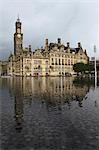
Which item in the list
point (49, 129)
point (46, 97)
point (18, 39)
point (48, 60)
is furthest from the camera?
point (18, 39)

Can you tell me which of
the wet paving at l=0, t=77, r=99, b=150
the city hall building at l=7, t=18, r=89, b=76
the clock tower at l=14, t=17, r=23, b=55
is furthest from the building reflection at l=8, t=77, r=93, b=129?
the clock tower at l=14, t=17, r=23, b=55

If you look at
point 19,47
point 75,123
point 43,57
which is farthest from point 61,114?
point 19,47

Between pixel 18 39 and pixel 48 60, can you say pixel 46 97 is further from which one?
pixel 18 39

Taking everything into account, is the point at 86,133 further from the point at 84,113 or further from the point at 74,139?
the point at 84,113

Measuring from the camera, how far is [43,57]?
153625 mm

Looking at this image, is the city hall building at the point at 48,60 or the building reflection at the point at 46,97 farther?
the city hall building at the point at 48,60

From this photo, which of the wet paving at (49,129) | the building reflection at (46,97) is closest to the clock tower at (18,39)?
the building reflection at (46,97)

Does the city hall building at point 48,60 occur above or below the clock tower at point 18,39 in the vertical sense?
below

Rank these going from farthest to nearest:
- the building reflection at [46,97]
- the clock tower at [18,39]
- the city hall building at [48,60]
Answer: the clock tower at [18,39]
the city hall building at [48,60]
the building reflection at [46,97]

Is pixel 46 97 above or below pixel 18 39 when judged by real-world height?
below

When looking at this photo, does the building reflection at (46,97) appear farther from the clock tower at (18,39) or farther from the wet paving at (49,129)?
the clock tower at (18,39)

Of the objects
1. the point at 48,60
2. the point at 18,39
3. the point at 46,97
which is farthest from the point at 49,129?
the point at 18,39

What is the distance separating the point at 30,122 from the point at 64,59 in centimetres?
15032

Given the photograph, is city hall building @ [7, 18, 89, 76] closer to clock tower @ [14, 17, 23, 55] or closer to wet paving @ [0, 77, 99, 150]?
clock tower @ [14, 17, 23, 55]
